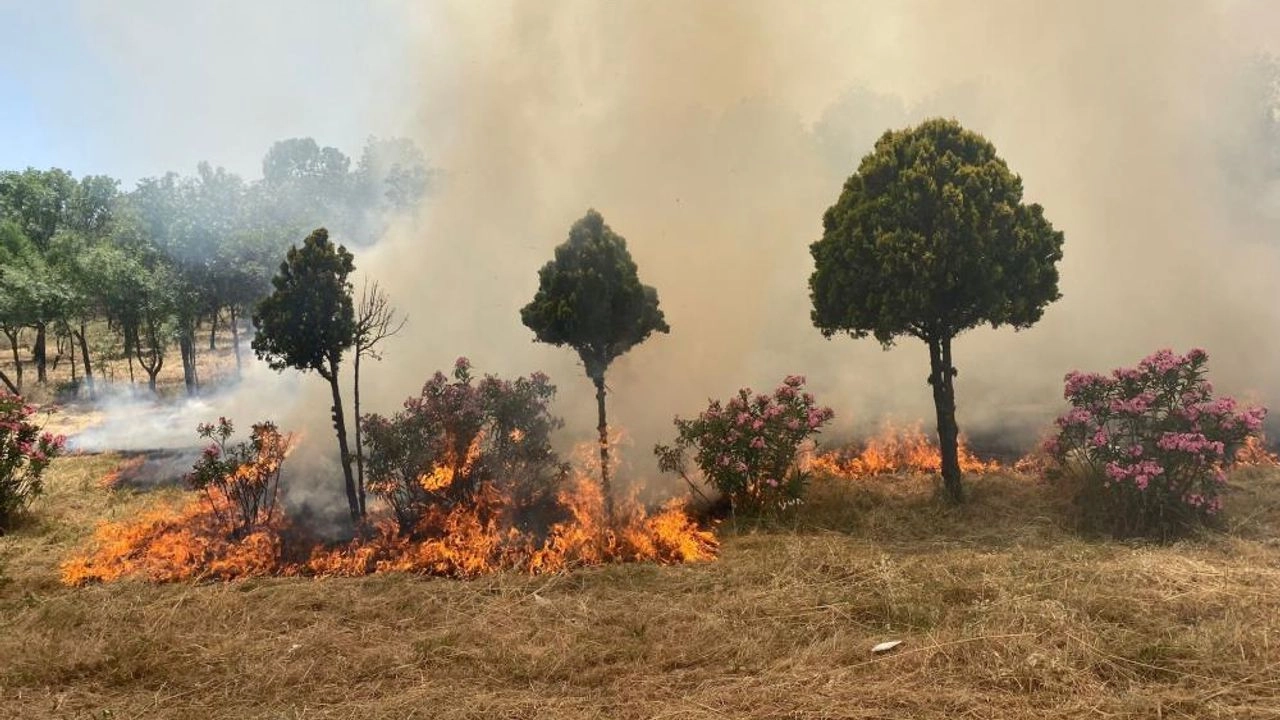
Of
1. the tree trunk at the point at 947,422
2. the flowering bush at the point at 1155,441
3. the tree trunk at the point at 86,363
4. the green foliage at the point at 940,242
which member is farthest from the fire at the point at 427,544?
the tree trunk at the point at 86,363

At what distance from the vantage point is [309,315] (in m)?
11.4

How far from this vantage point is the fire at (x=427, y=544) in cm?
991

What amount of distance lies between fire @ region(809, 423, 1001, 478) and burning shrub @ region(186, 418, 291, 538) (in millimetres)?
9836

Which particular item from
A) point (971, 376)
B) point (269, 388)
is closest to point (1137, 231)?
point (971, 376)

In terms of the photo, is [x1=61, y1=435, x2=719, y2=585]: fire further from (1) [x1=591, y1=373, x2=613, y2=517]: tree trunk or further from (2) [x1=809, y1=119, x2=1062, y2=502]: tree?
(2) [x1=809, y1=119, x2=1062, y2=502]: tree

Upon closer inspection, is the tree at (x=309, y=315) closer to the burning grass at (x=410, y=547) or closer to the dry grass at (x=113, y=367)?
the burning grass at (x=410, y=547)

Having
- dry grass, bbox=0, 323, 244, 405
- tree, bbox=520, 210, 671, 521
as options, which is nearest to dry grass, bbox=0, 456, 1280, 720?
tree, bbox=520, 210, 671, 521

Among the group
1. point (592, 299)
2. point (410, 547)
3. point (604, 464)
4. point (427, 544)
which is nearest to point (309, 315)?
point (410, 547)

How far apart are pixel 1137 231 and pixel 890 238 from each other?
17.2 metres

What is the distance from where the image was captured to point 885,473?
13.8 metres

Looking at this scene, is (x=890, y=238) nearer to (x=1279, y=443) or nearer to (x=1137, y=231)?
(x=1279, y=443)

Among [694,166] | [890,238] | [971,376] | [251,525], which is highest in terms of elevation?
[694,166]

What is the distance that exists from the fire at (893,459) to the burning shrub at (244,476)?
32.3 feet

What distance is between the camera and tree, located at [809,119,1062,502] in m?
10.9
